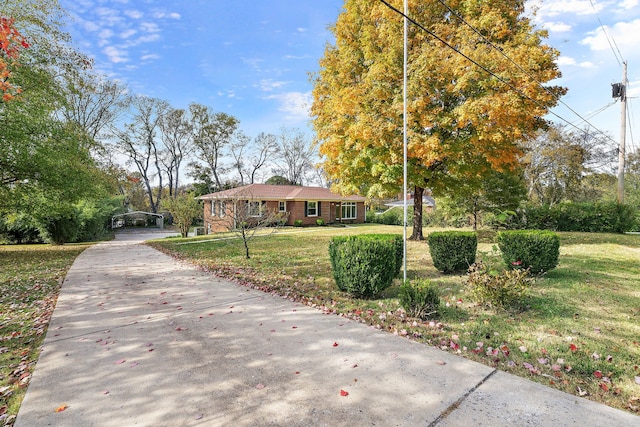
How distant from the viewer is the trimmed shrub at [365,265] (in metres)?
5.07

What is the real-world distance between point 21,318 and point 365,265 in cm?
544

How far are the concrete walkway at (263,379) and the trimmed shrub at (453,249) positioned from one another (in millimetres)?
3422

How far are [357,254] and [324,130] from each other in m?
7.27

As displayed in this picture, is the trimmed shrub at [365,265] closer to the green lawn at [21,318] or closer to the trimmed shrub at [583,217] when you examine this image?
the green lawn at [21,318]

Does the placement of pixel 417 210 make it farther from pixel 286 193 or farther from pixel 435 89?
pixel 286 193

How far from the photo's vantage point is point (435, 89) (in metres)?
9.14

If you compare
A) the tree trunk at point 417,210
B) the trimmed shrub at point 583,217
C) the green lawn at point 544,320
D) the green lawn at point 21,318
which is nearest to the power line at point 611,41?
the green lawn at point 544,320

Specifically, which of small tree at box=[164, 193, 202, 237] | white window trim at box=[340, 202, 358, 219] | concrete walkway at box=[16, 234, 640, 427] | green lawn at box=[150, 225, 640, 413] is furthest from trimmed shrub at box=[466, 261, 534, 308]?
white window trim at box=[340, 202, 358, 219]

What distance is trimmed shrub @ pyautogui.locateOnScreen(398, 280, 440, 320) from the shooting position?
4.29 m

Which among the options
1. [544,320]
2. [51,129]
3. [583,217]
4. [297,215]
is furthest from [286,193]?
[544,320]

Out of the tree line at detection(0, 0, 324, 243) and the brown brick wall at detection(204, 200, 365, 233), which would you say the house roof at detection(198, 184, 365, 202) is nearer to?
the brown brick wall at detection(204, 200, 365, 233)

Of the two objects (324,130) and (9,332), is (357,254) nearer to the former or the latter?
(9,332)

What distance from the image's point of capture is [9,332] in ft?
13.7

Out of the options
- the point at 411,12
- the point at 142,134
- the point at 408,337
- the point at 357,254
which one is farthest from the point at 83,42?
the point at 142,134
